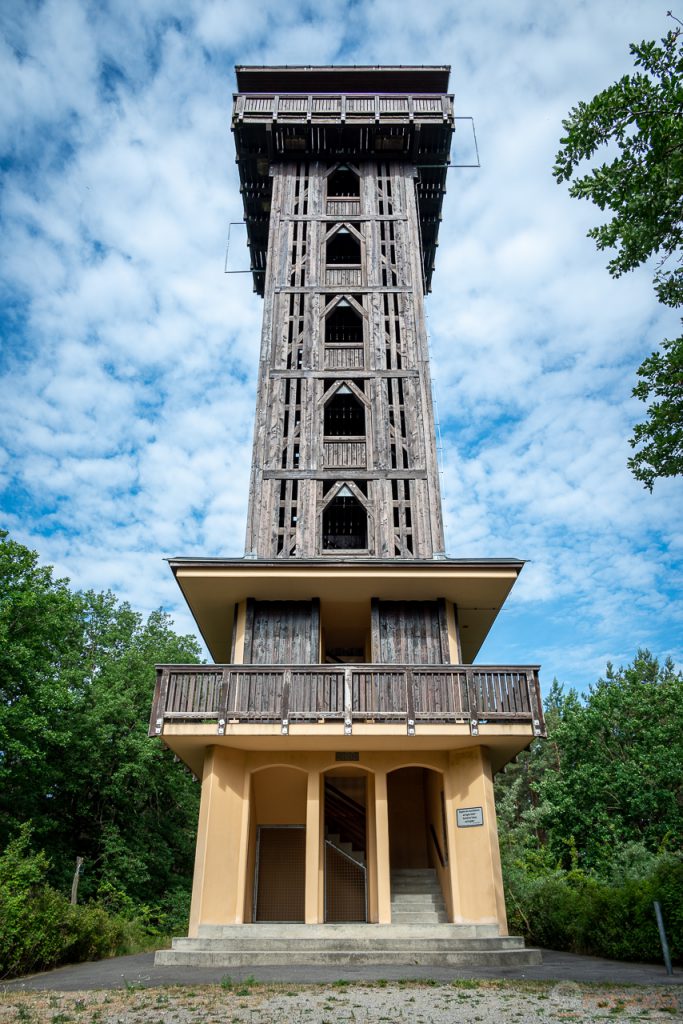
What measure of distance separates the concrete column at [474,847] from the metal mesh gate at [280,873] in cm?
435

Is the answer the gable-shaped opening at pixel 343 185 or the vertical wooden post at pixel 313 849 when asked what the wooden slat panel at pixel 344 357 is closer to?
the gable-shaped opening at pixel 343 185

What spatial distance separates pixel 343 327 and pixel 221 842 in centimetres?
1765

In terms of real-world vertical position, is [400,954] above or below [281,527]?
below

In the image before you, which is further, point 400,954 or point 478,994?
point 400,954

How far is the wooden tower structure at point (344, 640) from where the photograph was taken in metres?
15.6

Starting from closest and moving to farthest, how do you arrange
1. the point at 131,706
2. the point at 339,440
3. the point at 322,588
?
the point at 322,588
the point at 339,440
the point at 131,706

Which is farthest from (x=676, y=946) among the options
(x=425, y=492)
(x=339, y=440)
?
(x=339, y=440)

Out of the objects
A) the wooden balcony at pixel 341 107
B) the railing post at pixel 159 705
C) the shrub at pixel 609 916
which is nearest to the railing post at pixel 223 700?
the railing post at pixel 159 705

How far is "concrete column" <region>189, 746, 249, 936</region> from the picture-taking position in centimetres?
1507

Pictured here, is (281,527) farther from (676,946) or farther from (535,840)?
(535,840)

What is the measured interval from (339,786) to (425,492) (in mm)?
8550

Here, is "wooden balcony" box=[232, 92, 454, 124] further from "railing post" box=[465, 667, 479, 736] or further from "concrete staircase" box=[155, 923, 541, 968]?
"concrete staircase" box=[155, 923, 541, 968]

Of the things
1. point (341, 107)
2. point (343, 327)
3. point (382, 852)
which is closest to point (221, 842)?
point (382, 852)

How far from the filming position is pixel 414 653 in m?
17.9
